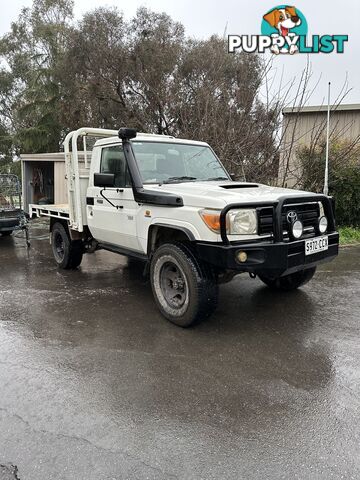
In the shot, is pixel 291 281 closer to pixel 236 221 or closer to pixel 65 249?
pixel 236 221

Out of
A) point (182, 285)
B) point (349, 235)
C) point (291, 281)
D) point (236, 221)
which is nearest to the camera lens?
point (236, 221)

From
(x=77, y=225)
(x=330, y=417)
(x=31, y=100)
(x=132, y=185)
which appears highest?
(x=31, y=100)

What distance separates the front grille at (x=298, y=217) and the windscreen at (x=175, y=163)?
4.71ft

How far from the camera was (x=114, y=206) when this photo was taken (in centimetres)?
508

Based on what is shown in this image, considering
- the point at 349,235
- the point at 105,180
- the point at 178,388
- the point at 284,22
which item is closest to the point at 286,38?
the point at 284,22

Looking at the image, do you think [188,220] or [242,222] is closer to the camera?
[242,222]

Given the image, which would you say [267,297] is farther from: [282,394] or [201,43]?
[201,43]

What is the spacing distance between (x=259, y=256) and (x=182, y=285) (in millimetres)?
937

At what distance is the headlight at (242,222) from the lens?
3.68 meters

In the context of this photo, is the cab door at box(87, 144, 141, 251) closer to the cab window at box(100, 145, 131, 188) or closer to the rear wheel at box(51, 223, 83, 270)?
the cab window at box(100, 145, 131, 188)

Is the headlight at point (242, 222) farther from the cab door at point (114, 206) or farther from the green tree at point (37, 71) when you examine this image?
the green tree at point (37, 71)

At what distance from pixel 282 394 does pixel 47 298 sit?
Answer: 3405mm

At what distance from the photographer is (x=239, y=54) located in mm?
17562

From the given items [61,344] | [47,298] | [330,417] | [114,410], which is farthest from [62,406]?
[47,298]
